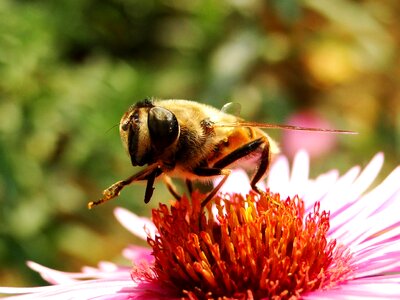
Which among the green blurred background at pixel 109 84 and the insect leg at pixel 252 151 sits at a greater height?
the green blurred background at pixel 109 84

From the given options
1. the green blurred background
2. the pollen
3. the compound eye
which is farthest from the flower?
the green blurred background

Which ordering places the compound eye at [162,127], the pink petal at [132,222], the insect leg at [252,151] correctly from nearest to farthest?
the compound eye at [162,127], the insect leg at [252,151], the pink petal at [132,222]

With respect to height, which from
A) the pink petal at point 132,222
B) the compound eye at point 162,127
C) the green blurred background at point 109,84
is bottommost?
the compound eye at point 162,127

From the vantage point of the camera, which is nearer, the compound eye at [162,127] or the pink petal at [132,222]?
the compound eye at [162,127]

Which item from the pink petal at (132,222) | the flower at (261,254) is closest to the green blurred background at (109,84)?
the pink petal at (132,222)

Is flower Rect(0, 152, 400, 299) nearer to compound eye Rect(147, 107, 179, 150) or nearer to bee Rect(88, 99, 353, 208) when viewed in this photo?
bee Rect(88, 99, 353, 208)

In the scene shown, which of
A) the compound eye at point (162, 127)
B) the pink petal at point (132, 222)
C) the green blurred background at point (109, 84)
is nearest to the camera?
the compound eye at point (162, 127)

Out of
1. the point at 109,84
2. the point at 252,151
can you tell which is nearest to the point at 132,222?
the point at 252,151

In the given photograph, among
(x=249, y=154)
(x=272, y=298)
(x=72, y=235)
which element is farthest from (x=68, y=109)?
(x=272, y=298)

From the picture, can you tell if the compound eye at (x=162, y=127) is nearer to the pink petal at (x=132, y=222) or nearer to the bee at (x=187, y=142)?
the bee at (x=187, y=142)

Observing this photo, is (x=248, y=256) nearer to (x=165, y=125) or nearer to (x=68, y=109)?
(x=165, y=125)
